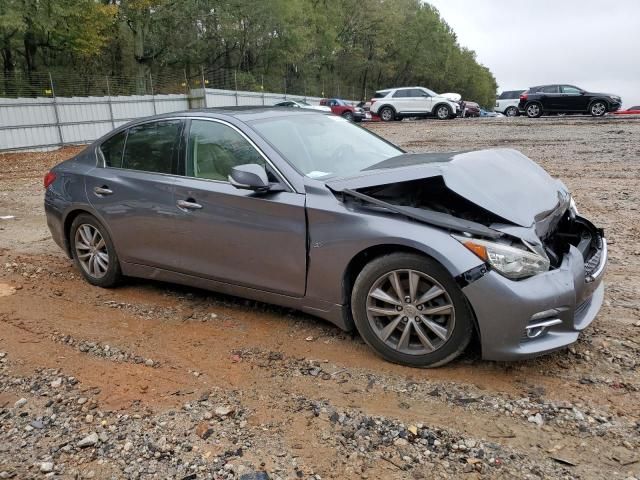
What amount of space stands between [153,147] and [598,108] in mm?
23906

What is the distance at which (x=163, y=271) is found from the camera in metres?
4.40

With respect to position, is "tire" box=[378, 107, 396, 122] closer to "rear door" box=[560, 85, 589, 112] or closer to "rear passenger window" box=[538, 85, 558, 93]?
"rear passenger window" box=[538, 85, 558, 93]

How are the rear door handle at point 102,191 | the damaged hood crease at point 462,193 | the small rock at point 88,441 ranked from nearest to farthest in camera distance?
the small rock at point 88,441 → the damaged hood crease at point 462,193 → the rear door handle at point 102,191

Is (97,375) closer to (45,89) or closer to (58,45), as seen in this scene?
(45,89)

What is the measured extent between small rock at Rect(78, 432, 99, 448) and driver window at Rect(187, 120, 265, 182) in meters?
1.94

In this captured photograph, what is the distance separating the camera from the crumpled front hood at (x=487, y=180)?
3260 mm

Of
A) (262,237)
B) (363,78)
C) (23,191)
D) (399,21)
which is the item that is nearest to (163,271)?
(262,237)

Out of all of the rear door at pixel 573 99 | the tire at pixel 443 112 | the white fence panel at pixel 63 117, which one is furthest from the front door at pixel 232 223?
the tire at pixel 443 112

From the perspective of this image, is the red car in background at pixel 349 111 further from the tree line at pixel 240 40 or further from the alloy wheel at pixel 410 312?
the alloy wheel at pixel 410 312

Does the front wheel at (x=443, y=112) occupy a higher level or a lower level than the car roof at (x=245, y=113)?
lower

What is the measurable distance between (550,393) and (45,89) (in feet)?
70.6

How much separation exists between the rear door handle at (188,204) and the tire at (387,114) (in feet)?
81.4

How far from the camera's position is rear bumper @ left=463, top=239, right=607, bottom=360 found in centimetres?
293

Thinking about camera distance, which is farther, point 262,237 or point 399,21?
point 399,21
